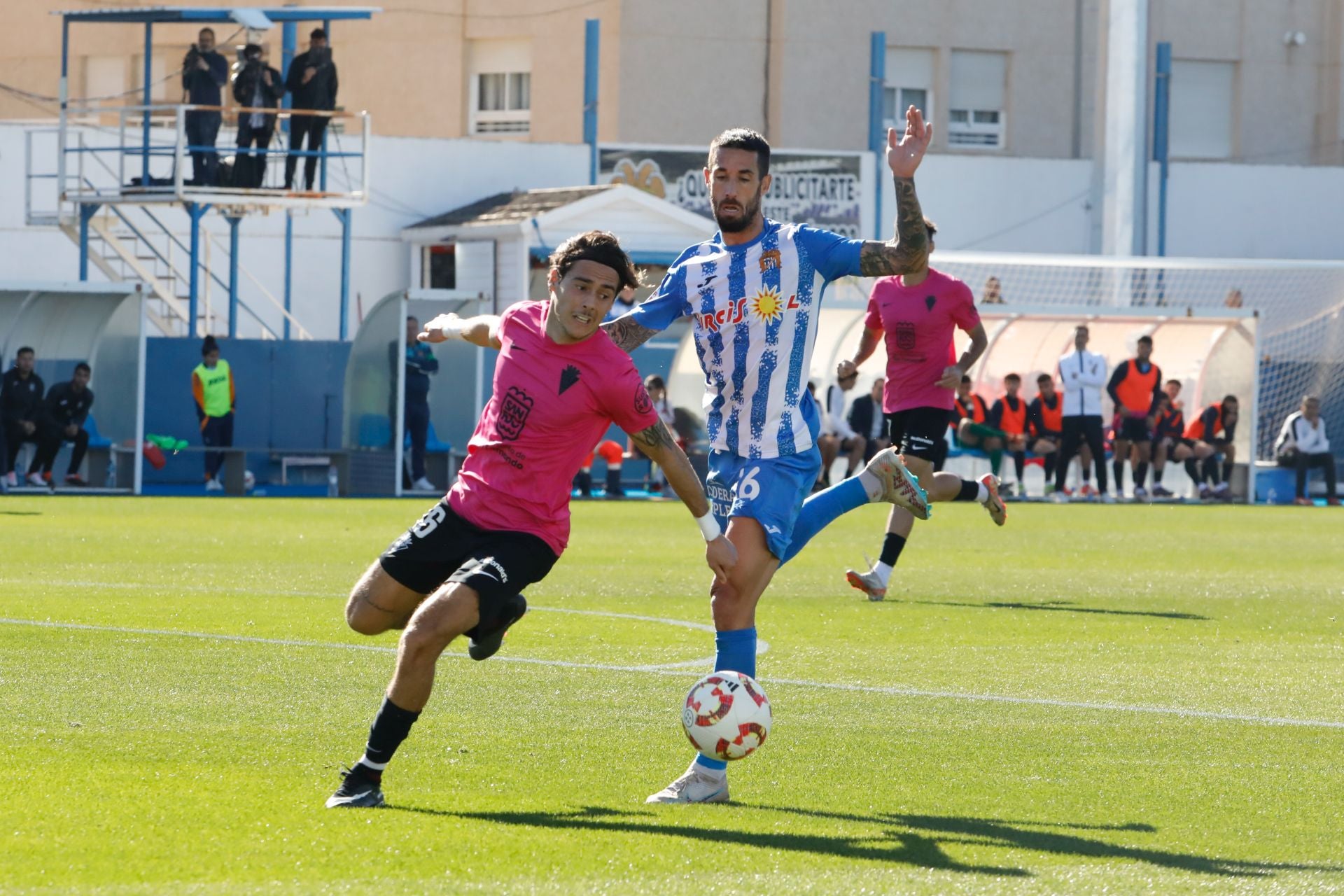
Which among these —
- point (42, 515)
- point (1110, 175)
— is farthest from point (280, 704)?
point (1110, 175)

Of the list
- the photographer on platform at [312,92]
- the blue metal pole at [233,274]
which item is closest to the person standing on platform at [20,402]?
the blue metal pole at [233,274]

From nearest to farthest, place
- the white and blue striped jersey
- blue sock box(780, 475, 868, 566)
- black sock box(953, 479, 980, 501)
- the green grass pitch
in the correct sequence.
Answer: the green grass pitch
the white and blue striped jersey
blue sock box(780, 475, 868, 566)
black sock box(953, 479, 980, 501)

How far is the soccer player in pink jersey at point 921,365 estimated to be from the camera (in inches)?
500

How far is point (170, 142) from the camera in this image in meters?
31.8

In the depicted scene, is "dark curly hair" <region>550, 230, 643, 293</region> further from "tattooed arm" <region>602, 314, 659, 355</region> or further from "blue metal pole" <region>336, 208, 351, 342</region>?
"blue metal pole" <region>336, 208, 351, 342</region>

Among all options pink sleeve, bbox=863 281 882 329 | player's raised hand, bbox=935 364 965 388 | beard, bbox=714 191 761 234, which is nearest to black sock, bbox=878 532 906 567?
player's raised hand, bbox=935 364 965 388

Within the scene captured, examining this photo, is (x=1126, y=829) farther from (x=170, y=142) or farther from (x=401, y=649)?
(x=170, y=142)

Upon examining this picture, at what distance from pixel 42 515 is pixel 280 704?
12.7 m

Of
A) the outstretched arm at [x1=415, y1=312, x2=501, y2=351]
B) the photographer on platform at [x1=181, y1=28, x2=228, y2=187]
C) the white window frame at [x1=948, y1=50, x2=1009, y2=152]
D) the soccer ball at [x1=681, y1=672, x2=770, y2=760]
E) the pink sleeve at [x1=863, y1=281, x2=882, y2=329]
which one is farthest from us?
the white window frame at [x1=948, y1=50, x2=1009, y2=152]

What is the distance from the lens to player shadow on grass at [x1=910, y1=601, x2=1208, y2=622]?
1209 cm

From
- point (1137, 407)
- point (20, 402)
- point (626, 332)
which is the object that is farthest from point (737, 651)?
point (1137, 407)

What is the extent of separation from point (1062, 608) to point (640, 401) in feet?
21.9

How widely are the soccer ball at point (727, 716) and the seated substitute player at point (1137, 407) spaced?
20.8 m

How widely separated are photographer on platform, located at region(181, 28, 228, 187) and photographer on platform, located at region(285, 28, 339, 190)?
96 cm
